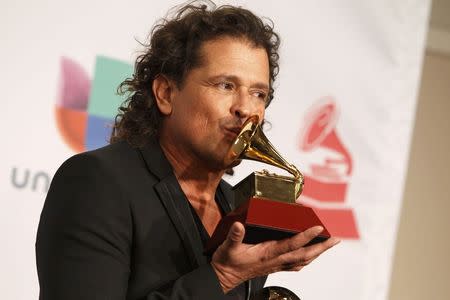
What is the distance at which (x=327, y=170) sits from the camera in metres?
3.18

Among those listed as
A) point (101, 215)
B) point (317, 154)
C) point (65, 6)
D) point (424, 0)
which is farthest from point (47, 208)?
point (424, 0)

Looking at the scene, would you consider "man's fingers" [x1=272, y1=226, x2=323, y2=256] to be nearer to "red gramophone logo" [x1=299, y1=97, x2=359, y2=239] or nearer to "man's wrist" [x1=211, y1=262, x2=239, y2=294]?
"man's wrist" [x1=211, y1=262, x2=239, y2=294]

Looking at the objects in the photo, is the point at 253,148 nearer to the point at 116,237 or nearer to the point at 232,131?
the point at 232,131

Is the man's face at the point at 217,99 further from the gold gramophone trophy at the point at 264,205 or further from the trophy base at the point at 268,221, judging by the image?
the trophy base at the point at 268,221

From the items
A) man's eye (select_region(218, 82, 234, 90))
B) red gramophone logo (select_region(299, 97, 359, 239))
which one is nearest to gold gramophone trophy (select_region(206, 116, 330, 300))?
man's eye (select_region(218, 82, 234, 90))

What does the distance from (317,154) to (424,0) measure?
837 mm

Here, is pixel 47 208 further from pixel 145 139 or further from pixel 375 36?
pixel 375 36

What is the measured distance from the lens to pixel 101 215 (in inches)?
60.9

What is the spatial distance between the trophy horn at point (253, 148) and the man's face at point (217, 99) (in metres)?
0.04

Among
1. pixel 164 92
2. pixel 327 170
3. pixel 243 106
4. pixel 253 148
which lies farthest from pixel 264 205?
pixel 327 170

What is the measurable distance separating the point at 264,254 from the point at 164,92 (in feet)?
1.98

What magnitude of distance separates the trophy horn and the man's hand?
0.22 metres

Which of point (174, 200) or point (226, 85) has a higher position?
point (226, 85)

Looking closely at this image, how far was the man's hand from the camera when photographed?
1434 mm
